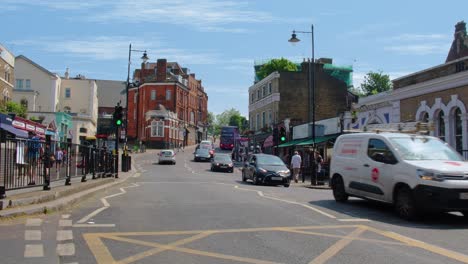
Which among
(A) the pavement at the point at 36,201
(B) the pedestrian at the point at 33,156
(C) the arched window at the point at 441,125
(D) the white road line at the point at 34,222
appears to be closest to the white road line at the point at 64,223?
(D) the white road line at the point at 34,222

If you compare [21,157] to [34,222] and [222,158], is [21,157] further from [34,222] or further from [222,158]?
[222,158]

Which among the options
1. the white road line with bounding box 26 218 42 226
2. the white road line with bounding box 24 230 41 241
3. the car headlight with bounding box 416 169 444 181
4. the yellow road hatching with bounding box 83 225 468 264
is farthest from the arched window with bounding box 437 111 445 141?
the white road line with bounding box 24 230 41 241

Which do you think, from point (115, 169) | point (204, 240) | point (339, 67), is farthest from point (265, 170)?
point (339, 67)

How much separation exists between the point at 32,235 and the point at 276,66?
7276 cm

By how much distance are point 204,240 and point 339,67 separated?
78.5 metres

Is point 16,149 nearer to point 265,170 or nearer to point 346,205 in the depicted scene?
point 346,205

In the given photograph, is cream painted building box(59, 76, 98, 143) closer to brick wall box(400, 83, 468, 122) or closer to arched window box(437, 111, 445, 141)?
brick wall box(400, 83, 468, 122)

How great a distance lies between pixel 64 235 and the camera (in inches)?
321

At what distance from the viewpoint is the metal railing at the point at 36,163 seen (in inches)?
411

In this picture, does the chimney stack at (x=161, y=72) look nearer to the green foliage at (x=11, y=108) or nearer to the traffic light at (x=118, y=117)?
the green foliage at (x=11, y=108)

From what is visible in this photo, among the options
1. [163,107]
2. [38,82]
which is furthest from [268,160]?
[163,107]

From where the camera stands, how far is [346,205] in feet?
44.1

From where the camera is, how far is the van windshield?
36.9ft

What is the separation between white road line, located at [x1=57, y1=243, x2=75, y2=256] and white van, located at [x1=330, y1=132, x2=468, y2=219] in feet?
22.5
